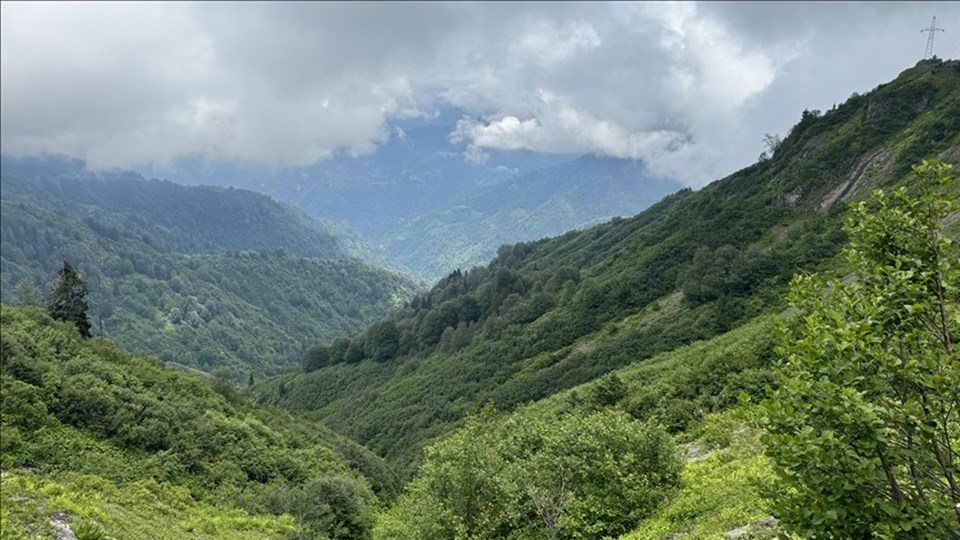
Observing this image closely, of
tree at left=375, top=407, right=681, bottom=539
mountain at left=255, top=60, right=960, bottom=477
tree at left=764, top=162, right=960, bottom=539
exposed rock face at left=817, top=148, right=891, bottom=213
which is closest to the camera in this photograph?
tree at left=764, top=162, right=960, bottom=539

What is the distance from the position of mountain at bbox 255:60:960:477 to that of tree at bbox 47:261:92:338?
5219 cm

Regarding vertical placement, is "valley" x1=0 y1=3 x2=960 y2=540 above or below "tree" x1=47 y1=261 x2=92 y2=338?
below

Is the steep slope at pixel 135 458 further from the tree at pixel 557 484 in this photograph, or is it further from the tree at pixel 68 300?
the tree at pixel 68 300

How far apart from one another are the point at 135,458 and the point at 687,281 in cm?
9328

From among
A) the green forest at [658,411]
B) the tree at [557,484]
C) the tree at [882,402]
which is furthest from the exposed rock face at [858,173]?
the tree at [882,402]

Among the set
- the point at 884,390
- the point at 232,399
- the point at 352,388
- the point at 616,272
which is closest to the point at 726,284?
the point at 616,272

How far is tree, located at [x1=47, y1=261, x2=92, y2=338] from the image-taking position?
7594cm

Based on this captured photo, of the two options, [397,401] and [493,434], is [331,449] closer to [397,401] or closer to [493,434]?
[493,434]

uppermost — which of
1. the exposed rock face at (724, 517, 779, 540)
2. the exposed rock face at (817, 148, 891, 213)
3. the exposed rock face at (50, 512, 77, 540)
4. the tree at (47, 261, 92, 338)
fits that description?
the tree at (47, 261, 92, 338)

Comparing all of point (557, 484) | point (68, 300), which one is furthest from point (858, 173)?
point (68, 300)

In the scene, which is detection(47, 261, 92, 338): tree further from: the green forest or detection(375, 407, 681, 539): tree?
detection(375, 407, 681, 539): tree

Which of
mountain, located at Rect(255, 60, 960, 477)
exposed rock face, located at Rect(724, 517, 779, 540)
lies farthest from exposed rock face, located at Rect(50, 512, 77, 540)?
mountain, located at Rect(255, 60, 960, 477)

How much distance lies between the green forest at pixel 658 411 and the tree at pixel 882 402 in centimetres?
4

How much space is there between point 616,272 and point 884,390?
479ft
